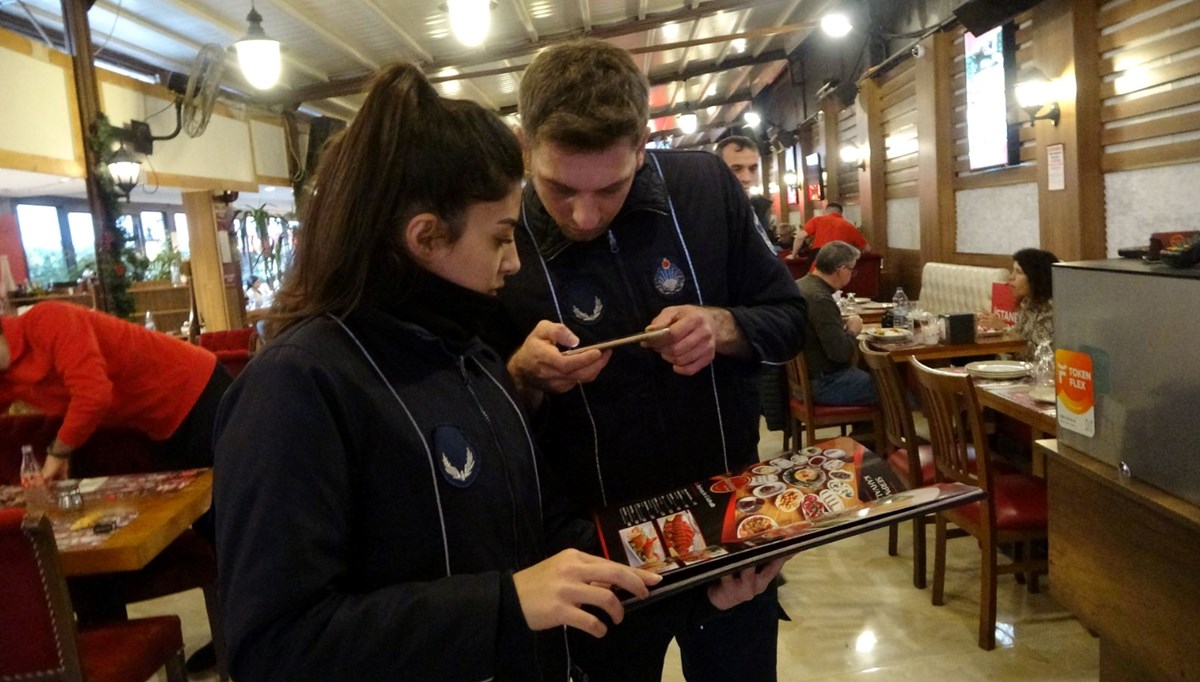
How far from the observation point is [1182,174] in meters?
4.37

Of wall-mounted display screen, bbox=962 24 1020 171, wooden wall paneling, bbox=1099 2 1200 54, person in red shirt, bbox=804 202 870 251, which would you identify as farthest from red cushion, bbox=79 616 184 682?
person in red shirt, bbox=804 202 870 251

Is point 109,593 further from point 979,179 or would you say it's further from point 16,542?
point 979,179

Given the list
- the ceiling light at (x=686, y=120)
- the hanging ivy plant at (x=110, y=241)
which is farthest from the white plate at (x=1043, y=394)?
the ceiling light at (x=686, y=120)

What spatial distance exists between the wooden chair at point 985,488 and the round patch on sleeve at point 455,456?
2.31 meters

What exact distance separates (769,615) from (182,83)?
8.44 metres

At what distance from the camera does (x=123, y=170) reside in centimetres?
643

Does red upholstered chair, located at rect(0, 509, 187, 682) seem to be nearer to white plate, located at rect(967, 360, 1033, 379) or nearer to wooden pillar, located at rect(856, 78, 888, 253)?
white plate, located at rect(967, 360, 1033, 379)

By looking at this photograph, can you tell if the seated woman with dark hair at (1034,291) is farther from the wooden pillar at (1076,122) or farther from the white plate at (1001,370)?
the wooden pillar at (1076,122)

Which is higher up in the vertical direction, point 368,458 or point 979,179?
point 979,179

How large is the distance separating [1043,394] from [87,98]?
702cm

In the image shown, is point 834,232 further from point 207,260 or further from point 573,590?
point 573,590

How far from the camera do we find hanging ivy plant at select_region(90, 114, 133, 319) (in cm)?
629

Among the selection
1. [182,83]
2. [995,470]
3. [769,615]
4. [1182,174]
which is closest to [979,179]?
[1182,174]

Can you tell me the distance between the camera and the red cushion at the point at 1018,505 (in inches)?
113
